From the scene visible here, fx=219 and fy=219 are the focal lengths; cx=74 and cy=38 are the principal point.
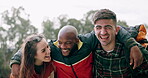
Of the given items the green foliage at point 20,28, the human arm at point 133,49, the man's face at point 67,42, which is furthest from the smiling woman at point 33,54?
the green foliage at point 20,28

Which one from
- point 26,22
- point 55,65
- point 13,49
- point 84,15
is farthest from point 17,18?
point 55,65

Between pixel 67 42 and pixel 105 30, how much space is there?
465 mm

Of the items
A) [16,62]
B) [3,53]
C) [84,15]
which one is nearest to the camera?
[16,62]

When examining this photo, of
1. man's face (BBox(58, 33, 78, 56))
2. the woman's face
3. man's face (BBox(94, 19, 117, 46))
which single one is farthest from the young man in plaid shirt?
the woman's face

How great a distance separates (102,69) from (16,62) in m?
1.05

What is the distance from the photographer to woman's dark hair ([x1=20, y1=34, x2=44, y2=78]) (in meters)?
2.69

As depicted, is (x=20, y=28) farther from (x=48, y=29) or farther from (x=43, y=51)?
(x=43, y=51)

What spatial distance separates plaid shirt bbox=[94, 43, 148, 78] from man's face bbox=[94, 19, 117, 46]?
155 mm

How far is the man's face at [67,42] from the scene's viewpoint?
2.56 metres

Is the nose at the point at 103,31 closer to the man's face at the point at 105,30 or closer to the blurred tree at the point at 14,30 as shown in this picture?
the man's face at the point at 105,30

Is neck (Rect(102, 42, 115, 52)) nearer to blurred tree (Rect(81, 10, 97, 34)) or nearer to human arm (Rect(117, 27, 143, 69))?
human arm (Rect(117, 27, 143, 69))

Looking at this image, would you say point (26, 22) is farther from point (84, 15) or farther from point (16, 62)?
point (16, 62)

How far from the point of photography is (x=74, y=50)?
269cm

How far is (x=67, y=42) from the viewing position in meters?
2.57
